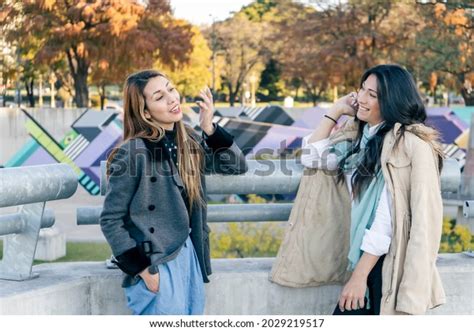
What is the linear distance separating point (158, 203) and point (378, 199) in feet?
2.92

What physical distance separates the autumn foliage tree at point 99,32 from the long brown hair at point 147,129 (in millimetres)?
18710

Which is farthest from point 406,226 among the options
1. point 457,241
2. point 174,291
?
point 457,241

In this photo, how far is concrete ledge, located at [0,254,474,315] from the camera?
290 centimetres

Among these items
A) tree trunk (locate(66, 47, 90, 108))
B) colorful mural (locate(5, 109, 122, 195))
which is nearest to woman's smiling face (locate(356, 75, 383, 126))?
colorful mural (locate(5, 109, 122, 195))

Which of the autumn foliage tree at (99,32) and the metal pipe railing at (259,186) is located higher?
the autumn foliage tree at (99,32)

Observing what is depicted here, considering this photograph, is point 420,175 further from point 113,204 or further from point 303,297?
point 113,204

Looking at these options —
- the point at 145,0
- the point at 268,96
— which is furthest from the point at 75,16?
the point at 268,96

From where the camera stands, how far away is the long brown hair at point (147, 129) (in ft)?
9.08

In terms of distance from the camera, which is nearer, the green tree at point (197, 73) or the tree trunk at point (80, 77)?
the tree trunk at point (80, 77)

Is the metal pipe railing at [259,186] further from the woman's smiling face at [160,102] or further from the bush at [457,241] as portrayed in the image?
the bush at [457,241]

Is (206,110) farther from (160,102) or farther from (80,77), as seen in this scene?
(80,77)

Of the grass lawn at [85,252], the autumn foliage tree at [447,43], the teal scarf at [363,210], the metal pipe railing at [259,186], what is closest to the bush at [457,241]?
the metal pipe railing at [259,186]

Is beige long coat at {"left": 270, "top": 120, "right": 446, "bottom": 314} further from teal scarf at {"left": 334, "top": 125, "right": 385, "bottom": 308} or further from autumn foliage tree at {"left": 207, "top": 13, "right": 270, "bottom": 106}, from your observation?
autumn foliage tree at {"left": 207, "top": 13, "right": 270, "bottom": 106}

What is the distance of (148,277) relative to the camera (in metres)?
2.64
